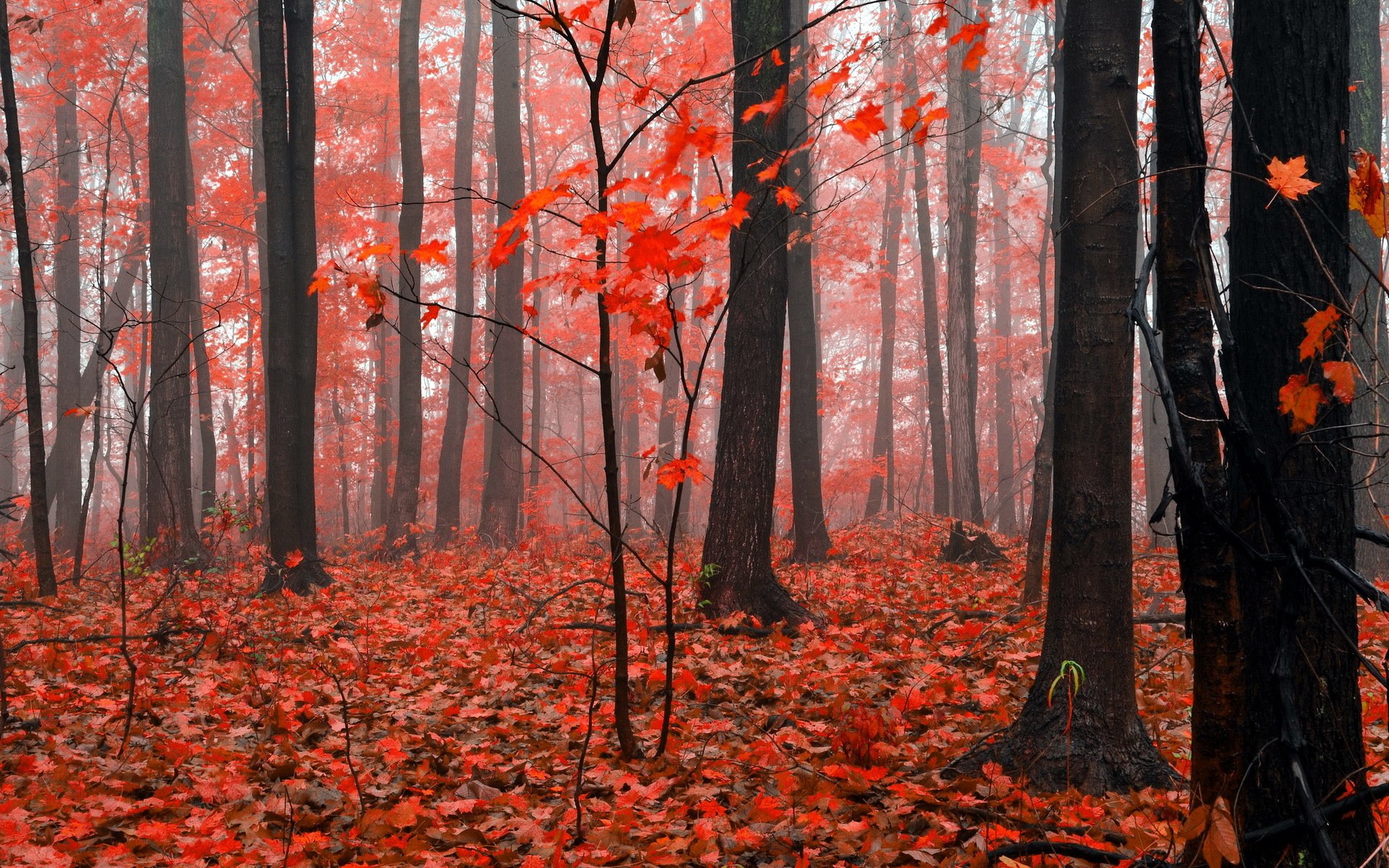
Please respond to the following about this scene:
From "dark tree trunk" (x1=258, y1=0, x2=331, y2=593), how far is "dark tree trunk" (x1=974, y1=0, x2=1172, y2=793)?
6565 mm

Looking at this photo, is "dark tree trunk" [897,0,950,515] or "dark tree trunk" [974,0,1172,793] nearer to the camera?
"dark tree trunk" [974,0,1172,793]

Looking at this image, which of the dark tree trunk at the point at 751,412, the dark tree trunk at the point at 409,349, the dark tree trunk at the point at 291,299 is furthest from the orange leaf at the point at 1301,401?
the dark tree trunk at the point at 409,349

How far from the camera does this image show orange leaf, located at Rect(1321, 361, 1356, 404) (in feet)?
5.11

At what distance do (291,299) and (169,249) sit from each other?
9.15 ft

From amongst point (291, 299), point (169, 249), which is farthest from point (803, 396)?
point (169, 249)

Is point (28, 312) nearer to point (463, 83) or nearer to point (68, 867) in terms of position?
point (68, 867)

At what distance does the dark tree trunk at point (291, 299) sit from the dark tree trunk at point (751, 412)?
413cm

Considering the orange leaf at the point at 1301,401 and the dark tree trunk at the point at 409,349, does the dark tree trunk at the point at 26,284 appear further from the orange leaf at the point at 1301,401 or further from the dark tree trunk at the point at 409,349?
the orange leaf at the point at 1301,401

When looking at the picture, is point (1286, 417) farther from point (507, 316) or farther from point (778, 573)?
point (507, 316)

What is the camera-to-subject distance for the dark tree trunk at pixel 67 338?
46.0ft

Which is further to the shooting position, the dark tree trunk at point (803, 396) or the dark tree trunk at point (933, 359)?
the dark tree trunk at point (933, 359)

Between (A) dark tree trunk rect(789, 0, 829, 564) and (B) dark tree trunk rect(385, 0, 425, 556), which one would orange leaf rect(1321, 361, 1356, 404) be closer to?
(A) dark tree trunk rect(789, 0, 829, 564)

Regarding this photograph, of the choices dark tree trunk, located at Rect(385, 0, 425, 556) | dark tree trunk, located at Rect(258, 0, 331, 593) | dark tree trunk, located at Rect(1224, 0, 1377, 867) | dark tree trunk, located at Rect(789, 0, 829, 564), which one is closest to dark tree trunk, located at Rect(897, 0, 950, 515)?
dark tree trunk, located at Rect(789, 0, 829, 564)

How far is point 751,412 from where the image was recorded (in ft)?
19.2
